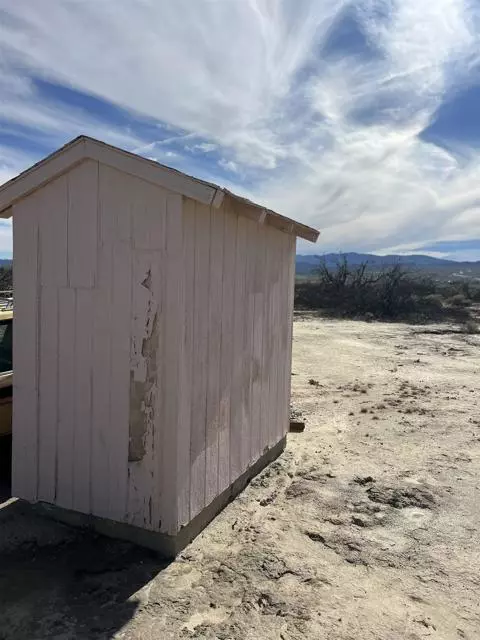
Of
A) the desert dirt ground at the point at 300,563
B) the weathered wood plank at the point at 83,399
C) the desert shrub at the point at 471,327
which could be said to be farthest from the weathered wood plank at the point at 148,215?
the desert shrub at the point at 471,327

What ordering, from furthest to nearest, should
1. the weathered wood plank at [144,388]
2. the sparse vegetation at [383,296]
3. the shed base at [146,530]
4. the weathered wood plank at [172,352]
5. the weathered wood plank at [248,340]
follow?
1. the sparse vegetation at [383,296]
2. the weathered wood plank at [248,340]
3. the shed base at [146,530]
4. the weathered wood plank at [144,388]
5. the weathered wood plank at [172,352]

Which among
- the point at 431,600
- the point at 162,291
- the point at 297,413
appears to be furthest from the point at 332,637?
the point at 297,413

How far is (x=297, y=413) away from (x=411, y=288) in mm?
20787

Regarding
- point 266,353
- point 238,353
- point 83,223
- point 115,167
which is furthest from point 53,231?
point 266,353

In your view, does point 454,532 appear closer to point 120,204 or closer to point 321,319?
point 120,204

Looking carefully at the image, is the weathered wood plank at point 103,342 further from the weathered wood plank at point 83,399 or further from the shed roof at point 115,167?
the shed roof at point 115,167

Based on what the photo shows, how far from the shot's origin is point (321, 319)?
857 inches

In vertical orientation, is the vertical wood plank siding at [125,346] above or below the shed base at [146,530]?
above

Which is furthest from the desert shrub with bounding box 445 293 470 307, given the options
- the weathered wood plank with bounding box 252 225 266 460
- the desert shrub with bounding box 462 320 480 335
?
the weathered wood plank with bounding box 252 225 266 460

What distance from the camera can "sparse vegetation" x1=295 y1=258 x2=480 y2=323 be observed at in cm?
2336

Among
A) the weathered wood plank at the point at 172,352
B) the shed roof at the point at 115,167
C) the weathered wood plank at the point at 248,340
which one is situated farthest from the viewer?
the weathered wood plank at the point at 248,340

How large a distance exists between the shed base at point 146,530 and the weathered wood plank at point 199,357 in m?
0.16

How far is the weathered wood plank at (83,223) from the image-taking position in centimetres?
380

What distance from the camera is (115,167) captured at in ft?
11.9
